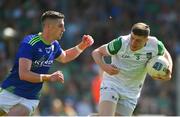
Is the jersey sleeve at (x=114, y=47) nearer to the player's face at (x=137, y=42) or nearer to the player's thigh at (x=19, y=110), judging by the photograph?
the player's face at (x=137, y=42)

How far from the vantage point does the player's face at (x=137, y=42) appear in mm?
10414

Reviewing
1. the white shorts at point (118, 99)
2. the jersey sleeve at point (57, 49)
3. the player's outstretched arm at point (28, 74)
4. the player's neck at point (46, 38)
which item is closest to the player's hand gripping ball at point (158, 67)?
the white shorts at point (118, 99)

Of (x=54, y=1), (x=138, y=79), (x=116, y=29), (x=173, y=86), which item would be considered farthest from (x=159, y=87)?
(x=138, y=79)

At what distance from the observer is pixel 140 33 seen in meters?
10.3

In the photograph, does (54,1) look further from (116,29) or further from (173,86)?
(173,86)

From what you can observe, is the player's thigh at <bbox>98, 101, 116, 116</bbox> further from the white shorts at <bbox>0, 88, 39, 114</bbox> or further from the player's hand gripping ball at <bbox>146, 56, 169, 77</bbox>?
the white shorts at <bbox>0, 88, 39, 114</bbox>

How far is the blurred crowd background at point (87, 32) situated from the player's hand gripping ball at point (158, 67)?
19.4ft

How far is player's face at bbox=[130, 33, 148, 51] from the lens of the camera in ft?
34.2

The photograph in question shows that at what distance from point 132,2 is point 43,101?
4.51 metres

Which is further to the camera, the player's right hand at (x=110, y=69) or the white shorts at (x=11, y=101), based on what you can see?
the player's right hand at (x=110, y=69)

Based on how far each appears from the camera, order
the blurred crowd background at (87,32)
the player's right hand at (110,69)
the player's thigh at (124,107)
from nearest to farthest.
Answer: the player's right hand at (110,69), the player's thigh at (124,107), the blurred crowd background at (87,32)

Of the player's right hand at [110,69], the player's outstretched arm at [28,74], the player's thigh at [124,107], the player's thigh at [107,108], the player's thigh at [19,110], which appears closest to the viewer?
the player's outstretched arm at [28,74]

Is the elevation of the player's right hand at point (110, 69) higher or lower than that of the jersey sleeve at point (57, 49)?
lower

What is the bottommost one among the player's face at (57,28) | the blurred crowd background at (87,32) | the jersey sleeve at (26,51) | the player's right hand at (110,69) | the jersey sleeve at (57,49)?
the blurred crowd background at (87,32)
